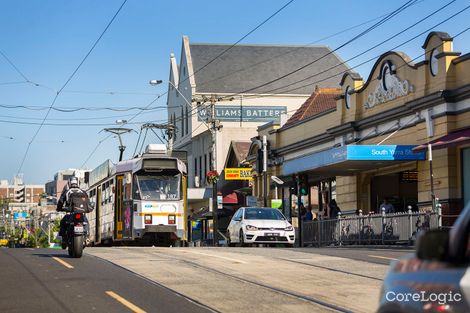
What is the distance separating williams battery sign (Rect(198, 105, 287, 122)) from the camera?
68500mm

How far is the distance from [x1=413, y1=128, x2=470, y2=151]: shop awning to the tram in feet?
27.6

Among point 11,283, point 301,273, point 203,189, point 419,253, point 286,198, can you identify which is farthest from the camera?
point 203,189

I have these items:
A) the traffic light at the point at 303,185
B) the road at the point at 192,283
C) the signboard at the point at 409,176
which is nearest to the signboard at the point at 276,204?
the traffic light at the point at 303,185

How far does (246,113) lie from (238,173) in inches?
679

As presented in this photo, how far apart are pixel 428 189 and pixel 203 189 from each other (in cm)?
3585

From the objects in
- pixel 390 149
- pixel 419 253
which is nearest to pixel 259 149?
pixel 390 149

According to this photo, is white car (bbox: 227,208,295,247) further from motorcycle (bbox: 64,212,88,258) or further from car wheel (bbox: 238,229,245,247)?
motorcycle (bbox: 64,212,88,258)

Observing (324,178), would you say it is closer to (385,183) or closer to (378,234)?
(385,183)

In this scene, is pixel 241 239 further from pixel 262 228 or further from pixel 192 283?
pixel 192 283

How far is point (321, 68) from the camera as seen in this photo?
2825 inches

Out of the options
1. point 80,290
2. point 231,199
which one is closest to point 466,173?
point 80,290

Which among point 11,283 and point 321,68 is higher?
point 321,68

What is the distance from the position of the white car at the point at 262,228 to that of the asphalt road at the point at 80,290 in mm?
11721

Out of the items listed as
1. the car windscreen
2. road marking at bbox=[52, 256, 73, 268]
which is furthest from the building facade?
road marking at bbox=[52, 256, 73, 268]
